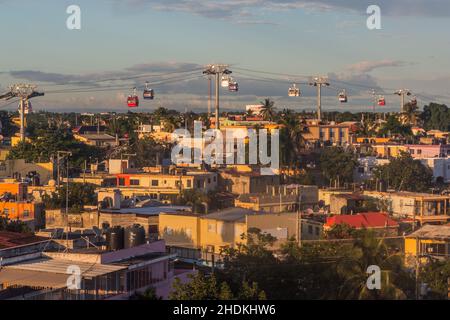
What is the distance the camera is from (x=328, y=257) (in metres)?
19.6

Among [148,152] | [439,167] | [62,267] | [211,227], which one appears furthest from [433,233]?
[148,152]

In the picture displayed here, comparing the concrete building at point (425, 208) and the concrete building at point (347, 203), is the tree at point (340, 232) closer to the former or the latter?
the concrete building at point (425, 208)

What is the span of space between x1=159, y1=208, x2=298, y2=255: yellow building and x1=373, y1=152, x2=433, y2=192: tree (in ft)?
74.6

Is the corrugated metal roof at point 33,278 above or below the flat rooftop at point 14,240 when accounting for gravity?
below

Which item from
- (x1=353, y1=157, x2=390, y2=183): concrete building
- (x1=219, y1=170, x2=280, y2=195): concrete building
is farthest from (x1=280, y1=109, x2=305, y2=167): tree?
(x1=219, y1=170, x2=280, y2=195): concrete building

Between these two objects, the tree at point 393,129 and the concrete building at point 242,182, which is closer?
the concrete building at point 242,182

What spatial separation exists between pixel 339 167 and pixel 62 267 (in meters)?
37.6

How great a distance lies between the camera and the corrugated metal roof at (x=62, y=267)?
16.6 m

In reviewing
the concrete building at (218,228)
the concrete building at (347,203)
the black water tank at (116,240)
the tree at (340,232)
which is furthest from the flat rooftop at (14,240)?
the concrete building at (347,203)

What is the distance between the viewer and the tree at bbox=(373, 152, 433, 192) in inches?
1943

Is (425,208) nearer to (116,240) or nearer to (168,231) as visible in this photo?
(168,231)

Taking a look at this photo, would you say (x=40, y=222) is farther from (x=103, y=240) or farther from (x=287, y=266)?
(x=287, y=266)

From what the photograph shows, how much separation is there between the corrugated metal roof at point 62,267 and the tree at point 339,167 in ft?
120
